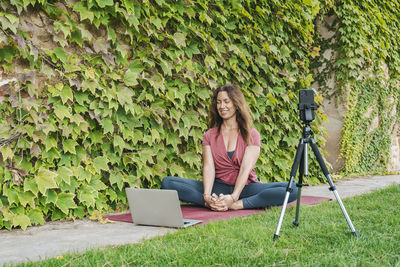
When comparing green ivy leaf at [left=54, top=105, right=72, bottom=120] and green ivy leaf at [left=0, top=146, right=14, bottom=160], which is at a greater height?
green ivy leaf at [left=54, top=105, right=72, bottom=120]

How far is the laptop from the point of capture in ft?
8.82

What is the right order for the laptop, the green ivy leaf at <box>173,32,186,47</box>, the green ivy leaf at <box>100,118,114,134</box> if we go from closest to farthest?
the laptop, the green ivy leaf at <box>100,118,114,134</box>, the green ivy leaf at <box>173,32,186,47</box>

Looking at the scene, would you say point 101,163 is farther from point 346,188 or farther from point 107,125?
point 346,188

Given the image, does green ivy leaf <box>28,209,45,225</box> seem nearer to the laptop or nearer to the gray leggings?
the laptop

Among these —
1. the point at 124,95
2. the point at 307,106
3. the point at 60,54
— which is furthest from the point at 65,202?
the point at 307,106

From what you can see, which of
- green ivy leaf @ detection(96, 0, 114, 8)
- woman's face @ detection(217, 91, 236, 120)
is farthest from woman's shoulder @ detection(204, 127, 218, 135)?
green ivy leaf @ detection(96, 0, 114, 8)

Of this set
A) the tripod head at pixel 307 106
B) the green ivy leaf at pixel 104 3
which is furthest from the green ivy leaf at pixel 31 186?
the tripod head at pixel 307 106

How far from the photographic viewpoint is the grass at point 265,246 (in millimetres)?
1885

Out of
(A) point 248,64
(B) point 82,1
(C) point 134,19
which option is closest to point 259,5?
(A) point 248,64

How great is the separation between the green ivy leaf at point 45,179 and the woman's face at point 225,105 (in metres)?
1.58

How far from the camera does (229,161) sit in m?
3.62

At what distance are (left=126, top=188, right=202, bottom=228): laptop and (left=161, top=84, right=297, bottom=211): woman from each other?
2.33ft

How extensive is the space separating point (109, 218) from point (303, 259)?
6.02 feet

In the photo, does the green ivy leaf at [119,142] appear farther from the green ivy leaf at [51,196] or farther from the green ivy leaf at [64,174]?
the green ivy leaf at [51,196]
